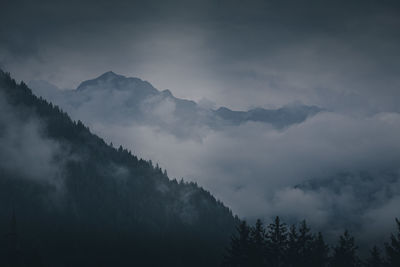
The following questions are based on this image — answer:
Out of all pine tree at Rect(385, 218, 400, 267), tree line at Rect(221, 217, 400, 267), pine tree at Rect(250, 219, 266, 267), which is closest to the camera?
pine tree at Rect(385, 218, 400, 267)

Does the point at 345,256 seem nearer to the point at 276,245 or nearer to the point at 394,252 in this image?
the point at 394,252

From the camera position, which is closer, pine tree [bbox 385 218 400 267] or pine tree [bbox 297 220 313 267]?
pine tree [bbox 385 218 400 267]

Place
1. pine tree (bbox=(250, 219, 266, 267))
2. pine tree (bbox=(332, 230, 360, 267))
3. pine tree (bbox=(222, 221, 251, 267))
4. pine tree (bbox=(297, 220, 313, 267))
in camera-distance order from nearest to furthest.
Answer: pine tree (bbox=(250, 219, 266, 267)) → pine tree (bbox=(222, 221, 251, 267)) → pine tree (bbox=(297, 220, 313, 267)) → pine tree (bbox=(332, 230, 360, 267))

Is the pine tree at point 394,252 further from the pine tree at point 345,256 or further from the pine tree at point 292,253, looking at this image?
the pine tree at point 292,253

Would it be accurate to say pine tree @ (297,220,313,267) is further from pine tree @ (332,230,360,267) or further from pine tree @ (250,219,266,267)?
pine tree @ (250,219,266,267)

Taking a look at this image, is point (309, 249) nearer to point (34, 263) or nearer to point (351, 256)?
point (351, 256)

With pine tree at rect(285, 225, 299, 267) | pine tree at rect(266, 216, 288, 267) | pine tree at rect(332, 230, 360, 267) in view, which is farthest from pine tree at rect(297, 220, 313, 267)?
pine tree at rect(332, 230, 360, 267)

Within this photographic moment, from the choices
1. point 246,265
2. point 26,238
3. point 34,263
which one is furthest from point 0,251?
point 246,265

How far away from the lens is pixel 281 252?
43.8 m

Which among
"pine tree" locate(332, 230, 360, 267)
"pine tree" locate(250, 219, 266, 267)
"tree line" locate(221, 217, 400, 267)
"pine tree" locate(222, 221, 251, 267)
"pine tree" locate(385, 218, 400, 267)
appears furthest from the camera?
"pine tree" locate(332, 230, 360, 267)

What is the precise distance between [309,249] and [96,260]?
569 ft

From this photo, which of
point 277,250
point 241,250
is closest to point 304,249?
point 277,250

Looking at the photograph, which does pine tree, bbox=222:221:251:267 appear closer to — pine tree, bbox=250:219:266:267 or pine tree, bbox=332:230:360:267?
pine tree, bbox=250:219:266:267

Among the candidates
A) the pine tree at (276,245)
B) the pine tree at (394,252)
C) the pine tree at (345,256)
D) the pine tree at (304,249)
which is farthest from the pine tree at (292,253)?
the pine tree at (394,252)
